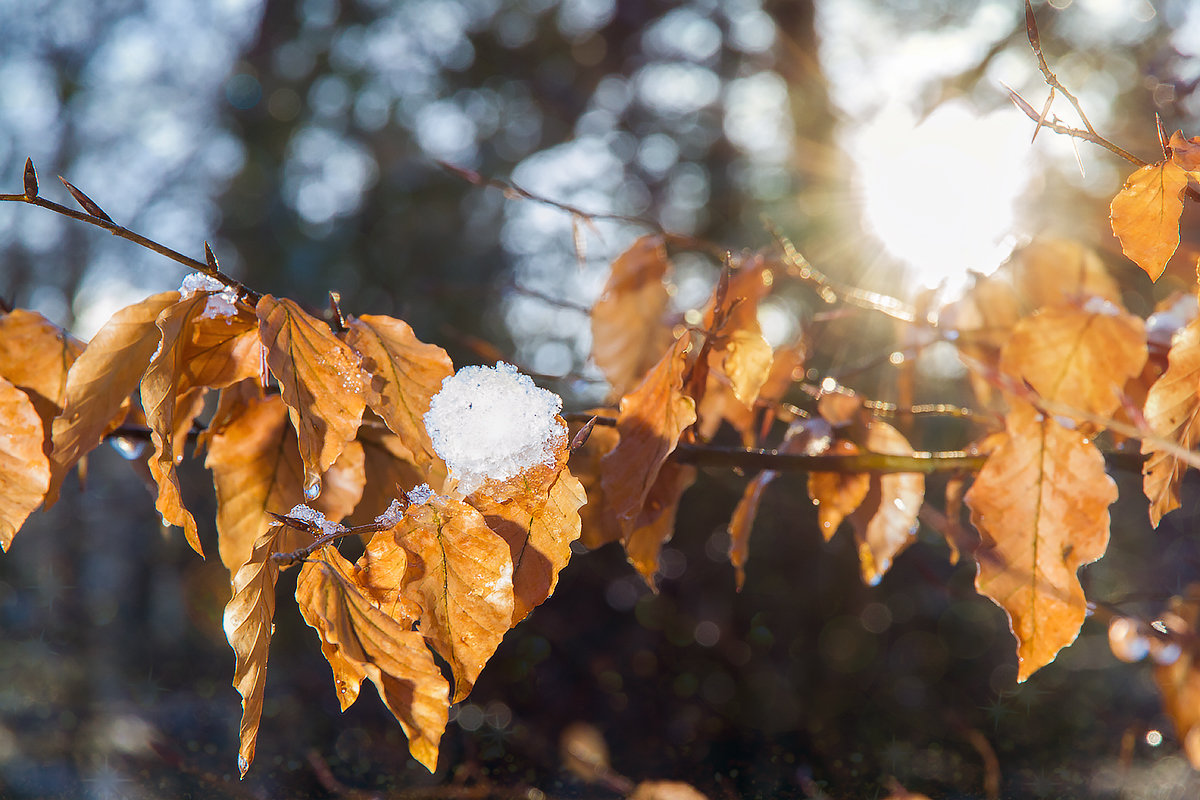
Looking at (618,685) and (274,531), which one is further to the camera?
(618,685)

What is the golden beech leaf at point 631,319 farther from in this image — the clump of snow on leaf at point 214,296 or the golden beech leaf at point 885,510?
the clump of snow on leaf at point 214,296

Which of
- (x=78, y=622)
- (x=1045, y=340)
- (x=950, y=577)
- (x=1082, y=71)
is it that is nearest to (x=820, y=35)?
(x=1082, y=71)

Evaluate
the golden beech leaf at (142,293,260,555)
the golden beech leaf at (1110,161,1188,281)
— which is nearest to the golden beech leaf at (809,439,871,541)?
the golden beech leaf at (1110,161,1188,281)

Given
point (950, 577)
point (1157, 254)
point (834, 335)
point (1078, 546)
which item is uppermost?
point (1157, 254)

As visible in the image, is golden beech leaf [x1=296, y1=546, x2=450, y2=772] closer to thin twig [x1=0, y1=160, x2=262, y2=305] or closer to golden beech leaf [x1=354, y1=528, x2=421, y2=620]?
golden beech leaf [x1=354, y1=528, x2=421, y2=620]

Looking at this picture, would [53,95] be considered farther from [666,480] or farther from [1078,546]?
[1078,546]

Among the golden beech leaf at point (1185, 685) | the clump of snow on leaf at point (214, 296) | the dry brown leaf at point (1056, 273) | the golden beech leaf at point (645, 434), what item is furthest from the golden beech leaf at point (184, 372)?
the golden beech leaf at point (1185, 685)
